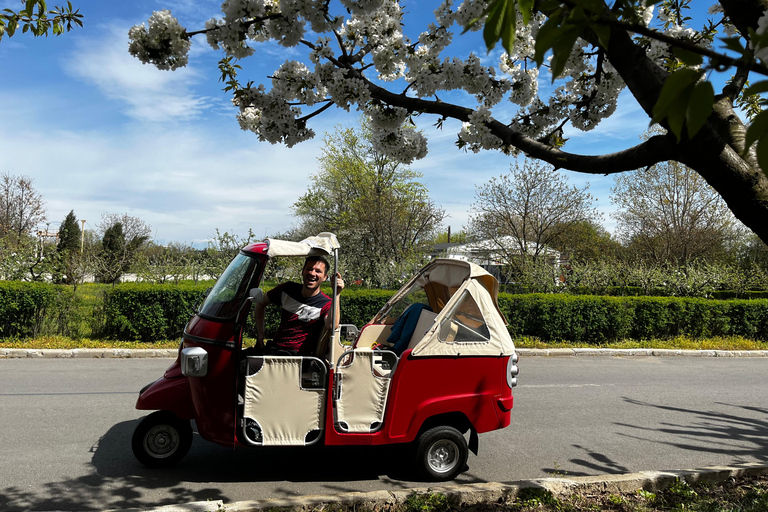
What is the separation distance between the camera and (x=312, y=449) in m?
5.41

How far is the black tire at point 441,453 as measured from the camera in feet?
14.9

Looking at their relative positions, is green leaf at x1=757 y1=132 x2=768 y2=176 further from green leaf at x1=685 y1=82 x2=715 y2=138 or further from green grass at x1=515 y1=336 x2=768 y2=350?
green grass at x1=515 y1=336 x2=768 y2=350

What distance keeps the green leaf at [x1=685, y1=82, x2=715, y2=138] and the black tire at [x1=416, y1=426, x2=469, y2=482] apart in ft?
12.6

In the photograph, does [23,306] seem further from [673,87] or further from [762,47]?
[762,47]

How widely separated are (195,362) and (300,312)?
3.24 ft

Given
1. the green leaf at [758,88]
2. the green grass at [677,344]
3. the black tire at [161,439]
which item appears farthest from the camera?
the green grass at [677,344]

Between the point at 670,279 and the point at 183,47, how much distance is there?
16.7 m

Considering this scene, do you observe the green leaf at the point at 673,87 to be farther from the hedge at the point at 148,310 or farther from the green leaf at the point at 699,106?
the hedge at the point at 148,310

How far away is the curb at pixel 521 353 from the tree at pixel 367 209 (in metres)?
6.30

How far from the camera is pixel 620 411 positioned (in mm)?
7254

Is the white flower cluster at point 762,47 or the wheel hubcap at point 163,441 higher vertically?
the white flower cluster at point 762,47

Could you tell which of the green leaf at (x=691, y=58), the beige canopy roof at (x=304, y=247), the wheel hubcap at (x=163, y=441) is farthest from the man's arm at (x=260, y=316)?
the green leaf at (x=691, y=58)

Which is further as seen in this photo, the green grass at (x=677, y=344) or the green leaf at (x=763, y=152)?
the green grass at (x=677, y=344)

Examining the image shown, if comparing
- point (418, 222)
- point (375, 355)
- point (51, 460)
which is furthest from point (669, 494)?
point (418, 222)
